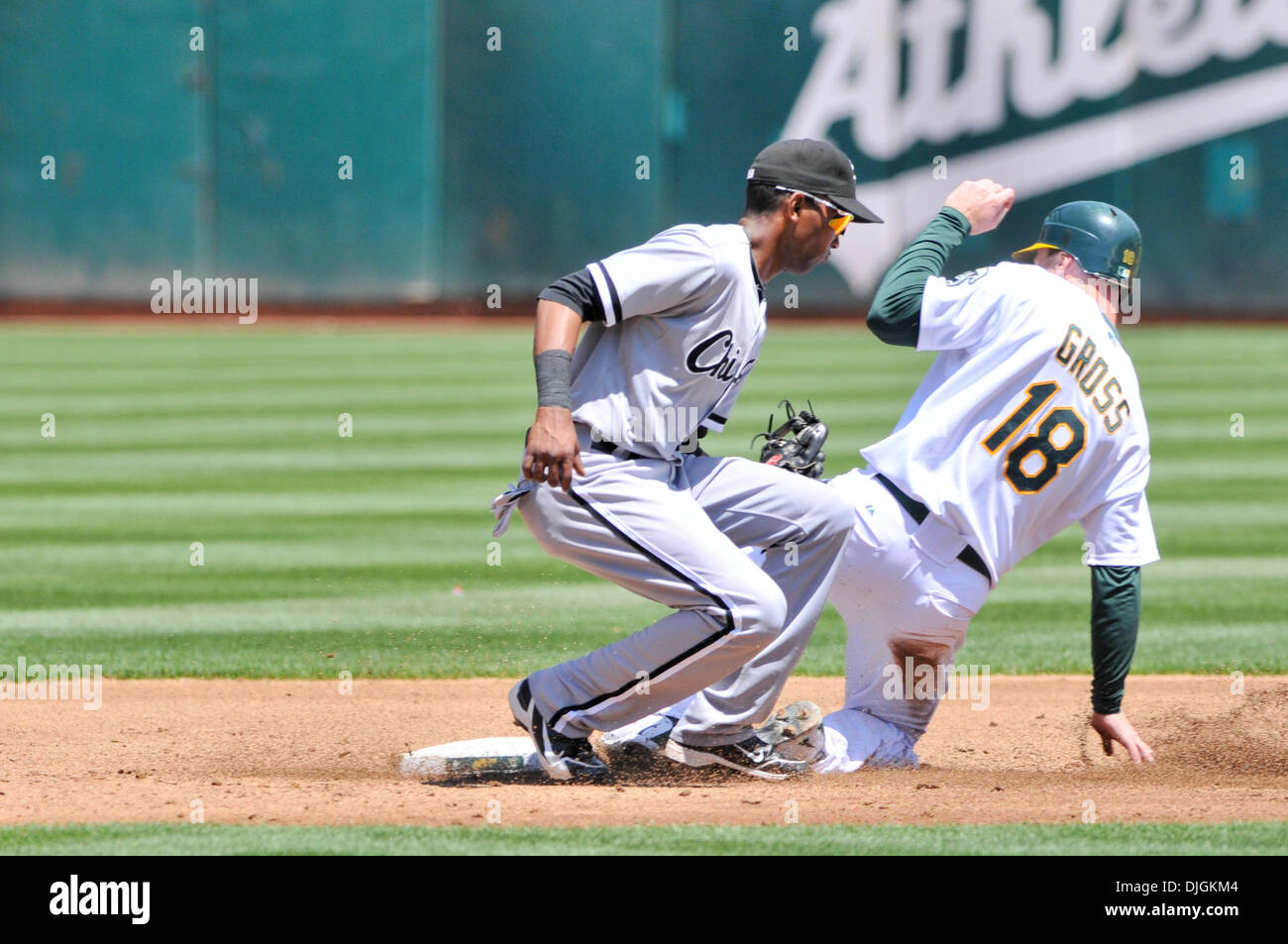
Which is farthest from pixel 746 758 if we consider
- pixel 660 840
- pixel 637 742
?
pixel 660 840

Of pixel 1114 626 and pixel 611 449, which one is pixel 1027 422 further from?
pixel 611 449

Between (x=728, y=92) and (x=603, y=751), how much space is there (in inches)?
666

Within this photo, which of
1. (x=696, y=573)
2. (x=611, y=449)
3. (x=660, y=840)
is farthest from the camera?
(x=611, y=449)

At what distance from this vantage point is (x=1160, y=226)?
69.9ft

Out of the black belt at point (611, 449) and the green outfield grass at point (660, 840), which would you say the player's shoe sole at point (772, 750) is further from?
the black belt at point (611, 449)

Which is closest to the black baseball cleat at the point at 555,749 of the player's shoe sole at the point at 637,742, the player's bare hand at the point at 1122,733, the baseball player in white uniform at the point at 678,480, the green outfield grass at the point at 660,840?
the baseball player in white uniform at the point at 678,480

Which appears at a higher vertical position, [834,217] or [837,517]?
[834,217]

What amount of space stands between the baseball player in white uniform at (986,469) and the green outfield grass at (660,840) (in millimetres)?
652

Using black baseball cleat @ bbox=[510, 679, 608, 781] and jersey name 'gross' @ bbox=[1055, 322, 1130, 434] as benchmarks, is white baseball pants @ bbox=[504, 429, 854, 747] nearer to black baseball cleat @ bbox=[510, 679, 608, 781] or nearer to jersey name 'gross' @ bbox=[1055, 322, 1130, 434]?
black baseball cleat @ bbox=[510, 679, 608, 781]

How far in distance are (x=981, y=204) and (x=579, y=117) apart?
1654cm

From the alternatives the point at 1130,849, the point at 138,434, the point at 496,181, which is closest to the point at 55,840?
the point at 1130,849

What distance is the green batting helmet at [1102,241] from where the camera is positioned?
16.1 feet

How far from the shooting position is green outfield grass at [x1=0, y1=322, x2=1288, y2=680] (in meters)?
7.08

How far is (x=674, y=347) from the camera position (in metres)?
4.48
